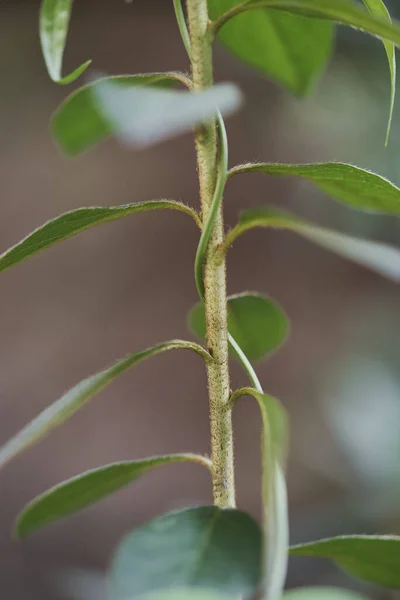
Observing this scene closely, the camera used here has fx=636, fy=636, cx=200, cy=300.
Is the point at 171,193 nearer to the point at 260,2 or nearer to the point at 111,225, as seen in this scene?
the point at 111,225

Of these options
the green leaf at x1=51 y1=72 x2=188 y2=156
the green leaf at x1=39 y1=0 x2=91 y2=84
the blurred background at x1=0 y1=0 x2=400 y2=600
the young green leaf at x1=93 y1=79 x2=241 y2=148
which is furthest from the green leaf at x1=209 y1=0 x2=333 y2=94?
the blurred background at x1=0 y1=0 x2=400 y2=600

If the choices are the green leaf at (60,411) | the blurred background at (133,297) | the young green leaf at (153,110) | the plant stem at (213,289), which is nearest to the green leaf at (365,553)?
the plant stem at (213,289)

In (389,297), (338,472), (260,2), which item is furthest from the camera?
(389,297)

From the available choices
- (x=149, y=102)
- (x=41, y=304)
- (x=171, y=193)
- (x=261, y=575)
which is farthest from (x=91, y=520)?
(x=149, y=102)

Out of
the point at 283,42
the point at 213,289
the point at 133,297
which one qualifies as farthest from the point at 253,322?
the point at 133,297

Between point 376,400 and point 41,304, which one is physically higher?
point 41,304
